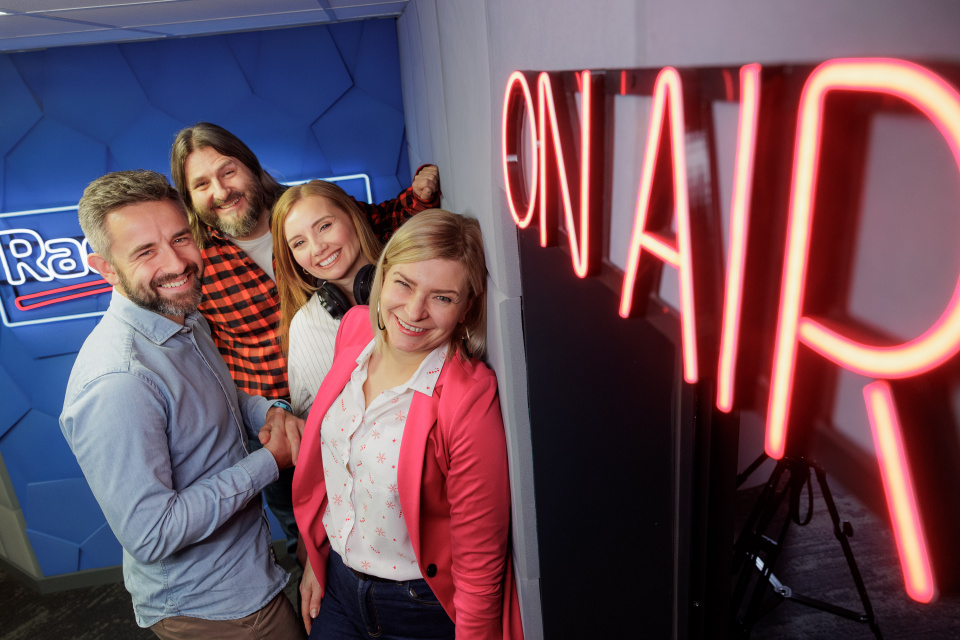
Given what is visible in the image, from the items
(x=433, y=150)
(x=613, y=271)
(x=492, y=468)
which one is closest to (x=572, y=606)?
(x=492, y=468)

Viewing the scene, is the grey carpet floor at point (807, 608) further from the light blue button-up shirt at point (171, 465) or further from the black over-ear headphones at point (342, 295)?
the black over-ear headphones at point (342, 295)

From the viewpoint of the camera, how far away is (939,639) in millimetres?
2771

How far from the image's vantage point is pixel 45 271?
11.3 ft

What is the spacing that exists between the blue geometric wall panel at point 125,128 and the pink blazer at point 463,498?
8.16 feet

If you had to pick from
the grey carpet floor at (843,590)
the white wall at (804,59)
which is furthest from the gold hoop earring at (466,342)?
the grey carpet floor at (843,590)

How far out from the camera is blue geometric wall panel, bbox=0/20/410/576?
131 inches

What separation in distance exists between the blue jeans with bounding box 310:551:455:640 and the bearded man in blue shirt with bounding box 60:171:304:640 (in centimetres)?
23

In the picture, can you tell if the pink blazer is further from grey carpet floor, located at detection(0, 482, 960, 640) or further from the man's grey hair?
grey carpet floor, located at detection(0, 482, 960, 640)

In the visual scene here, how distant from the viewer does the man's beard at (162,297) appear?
5.38ft

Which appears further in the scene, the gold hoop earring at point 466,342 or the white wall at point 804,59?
the gold hoop earring at point 466,342

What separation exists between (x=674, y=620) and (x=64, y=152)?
3.93m

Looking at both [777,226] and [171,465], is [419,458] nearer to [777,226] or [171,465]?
[171,465]

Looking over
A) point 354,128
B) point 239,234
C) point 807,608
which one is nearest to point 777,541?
point 807,608

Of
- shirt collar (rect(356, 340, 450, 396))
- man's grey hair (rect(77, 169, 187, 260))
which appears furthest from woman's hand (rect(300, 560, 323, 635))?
man's grey hair (rect(77, 169, 187, 260))
